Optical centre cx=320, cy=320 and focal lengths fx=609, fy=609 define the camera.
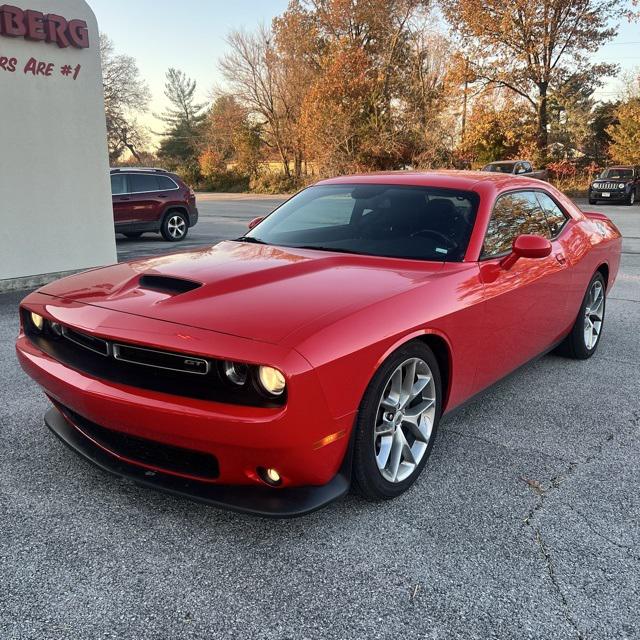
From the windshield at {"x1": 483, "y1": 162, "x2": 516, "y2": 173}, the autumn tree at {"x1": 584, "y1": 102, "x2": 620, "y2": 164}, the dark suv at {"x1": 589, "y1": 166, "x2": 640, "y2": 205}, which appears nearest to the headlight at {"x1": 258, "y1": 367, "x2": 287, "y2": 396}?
the windshield at {"x1": 483, "y1": 162, "x2": 516, "y2": 173}

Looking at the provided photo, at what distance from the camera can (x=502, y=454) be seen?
3.34 metres

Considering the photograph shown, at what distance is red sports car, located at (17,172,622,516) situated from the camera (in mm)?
2281

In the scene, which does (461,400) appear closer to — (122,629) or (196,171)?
(122,629)

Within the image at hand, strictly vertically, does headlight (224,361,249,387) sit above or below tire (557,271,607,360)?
above

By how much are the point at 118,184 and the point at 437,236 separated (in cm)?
1126

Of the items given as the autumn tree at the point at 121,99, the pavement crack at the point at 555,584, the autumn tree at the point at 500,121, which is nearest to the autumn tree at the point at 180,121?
the autumn tree at the point at 121,99

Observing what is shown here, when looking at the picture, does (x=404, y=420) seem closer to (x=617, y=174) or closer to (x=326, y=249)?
(x=326, y=249)

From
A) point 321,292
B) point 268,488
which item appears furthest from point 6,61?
point 268,488

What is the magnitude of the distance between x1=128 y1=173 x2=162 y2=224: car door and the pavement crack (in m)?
12.4

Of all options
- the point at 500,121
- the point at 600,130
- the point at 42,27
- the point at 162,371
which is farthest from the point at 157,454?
the point at 600,130

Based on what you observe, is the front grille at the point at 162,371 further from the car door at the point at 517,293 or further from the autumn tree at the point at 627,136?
the autumn tree at the point at 627,136

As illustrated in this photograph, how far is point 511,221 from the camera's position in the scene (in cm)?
388

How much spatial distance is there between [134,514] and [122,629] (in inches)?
27.7

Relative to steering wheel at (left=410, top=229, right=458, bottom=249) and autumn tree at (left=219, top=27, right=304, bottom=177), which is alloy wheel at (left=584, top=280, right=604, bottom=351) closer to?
steering wheel at (left=410, top=229, right=458, bottom=249)
